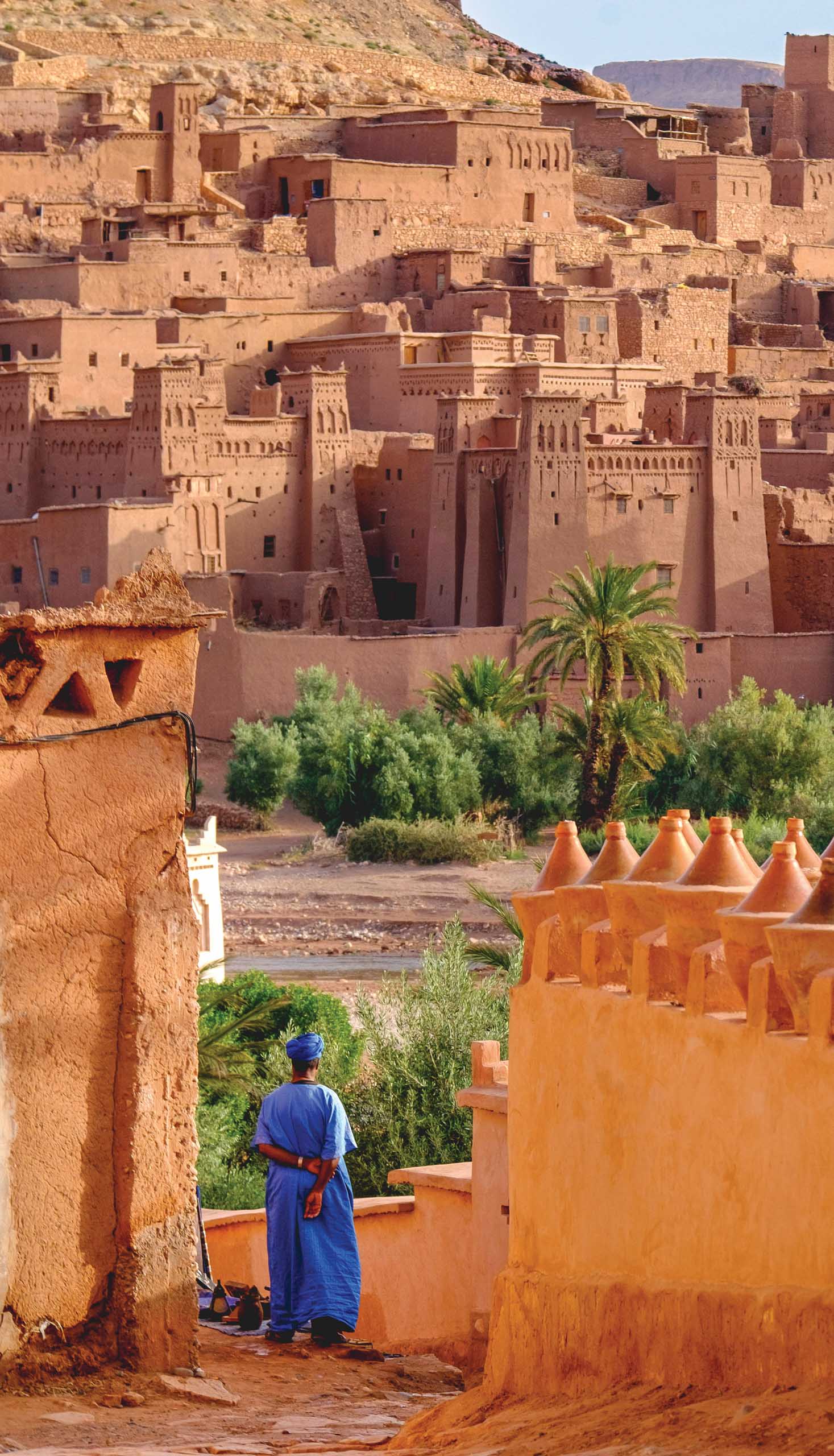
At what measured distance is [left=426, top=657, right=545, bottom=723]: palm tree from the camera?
3084 centimetres

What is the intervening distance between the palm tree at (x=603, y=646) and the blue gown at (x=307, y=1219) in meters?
20.4

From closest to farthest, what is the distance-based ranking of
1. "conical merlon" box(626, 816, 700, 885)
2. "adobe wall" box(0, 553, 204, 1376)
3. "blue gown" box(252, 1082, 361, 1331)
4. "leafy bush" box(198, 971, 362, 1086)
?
1. "conical merlon" box(626, 816, 700, 885)
2. "adobe wall" box(0, 553, 204, 1376)
3. "blue gown" box(252, 1082, 361, 1331)
4. "leafy bush" box(198, 971, 362, 1086)

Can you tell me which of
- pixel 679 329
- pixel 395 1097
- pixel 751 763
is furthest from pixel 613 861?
pixel 679 329

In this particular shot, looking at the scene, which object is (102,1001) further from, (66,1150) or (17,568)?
(17,568)

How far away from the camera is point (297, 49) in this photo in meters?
48.2

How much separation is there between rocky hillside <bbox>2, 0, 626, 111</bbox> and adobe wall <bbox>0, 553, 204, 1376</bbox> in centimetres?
3517

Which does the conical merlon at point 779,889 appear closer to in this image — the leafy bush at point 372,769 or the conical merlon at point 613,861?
the conical merlon at point 613,861

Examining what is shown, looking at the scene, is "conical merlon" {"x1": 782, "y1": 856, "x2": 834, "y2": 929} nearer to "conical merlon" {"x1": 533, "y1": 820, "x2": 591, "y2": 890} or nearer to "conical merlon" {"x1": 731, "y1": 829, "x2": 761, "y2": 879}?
"conical merlon" {"x1": 731, "y1": 829, "x2": 761, "y2": 879}

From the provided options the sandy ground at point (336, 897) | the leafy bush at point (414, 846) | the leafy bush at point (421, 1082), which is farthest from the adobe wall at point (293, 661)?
the leafy bush at point (421, 1082)

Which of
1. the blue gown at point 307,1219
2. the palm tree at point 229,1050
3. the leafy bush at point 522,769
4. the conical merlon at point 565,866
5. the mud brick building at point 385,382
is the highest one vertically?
the mud brick building at point 385,382

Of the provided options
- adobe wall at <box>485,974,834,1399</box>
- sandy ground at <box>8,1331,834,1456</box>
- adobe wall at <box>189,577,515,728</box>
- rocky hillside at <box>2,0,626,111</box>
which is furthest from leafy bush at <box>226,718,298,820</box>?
adobe wall at <box>485,974,834,1399</box>

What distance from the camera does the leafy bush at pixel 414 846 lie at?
29.2 meters

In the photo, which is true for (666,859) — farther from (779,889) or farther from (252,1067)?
(252,1067)

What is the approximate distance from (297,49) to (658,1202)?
140 feet
